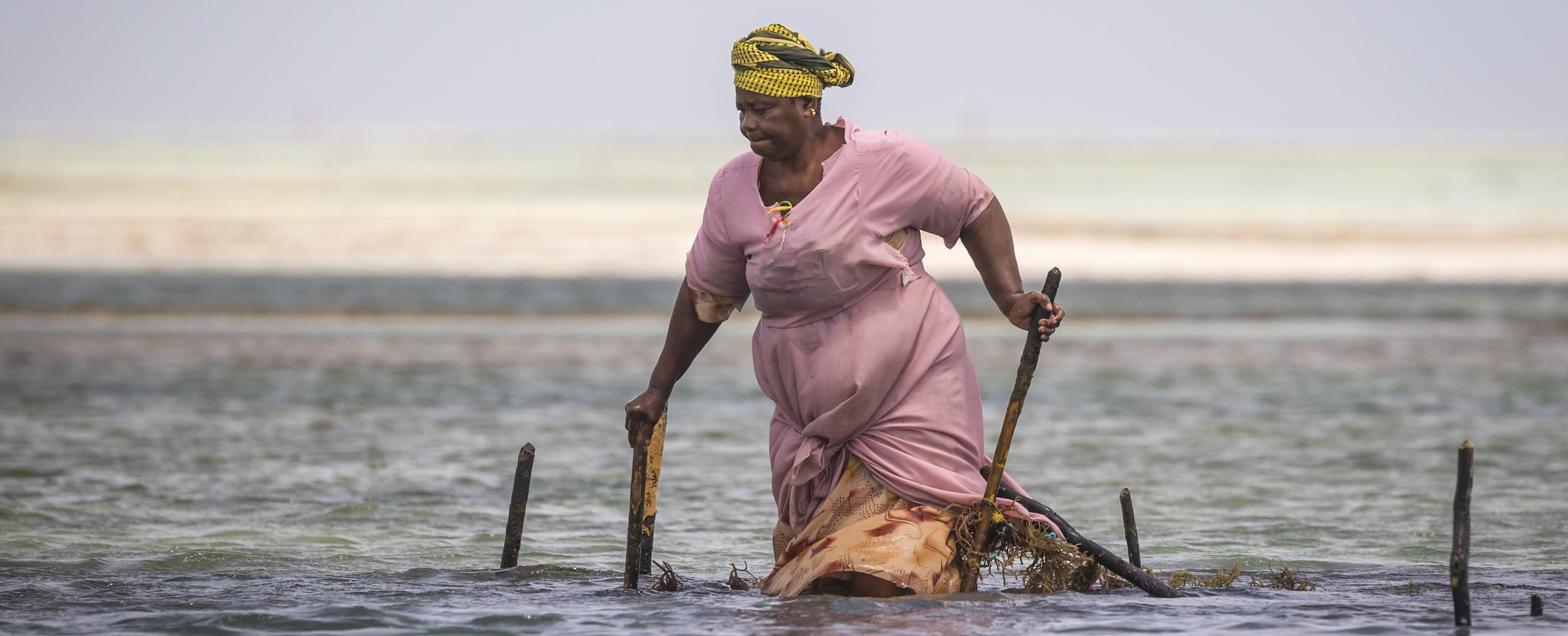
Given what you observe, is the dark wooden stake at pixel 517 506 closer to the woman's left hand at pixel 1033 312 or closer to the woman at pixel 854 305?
the woman at pixel 854 305

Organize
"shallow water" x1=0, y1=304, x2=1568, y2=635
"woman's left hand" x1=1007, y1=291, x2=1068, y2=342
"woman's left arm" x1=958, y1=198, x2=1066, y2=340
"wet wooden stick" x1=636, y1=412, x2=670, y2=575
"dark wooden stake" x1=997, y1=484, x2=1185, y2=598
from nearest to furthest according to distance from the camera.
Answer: "woman's left hand" x1=1007, y1=291, x2=1068, y2=342, "woman's left arm" x1=958, y1=198, x2=1066, y2=340, "dark wooden stake" x1=997, y1=484, x2=1185, y2=598, "shallow water" x1=0, y1=304, x2=1568, y2=635, "wet wooden stick" x1=636, y1=412, x2=670, y2=575

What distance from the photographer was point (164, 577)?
6090 mm

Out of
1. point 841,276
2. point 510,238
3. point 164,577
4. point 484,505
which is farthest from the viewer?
point 510,238

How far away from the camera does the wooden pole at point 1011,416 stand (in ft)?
15.7

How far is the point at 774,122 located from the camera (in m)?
4.80

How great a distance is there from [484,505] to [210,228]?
35838 mm

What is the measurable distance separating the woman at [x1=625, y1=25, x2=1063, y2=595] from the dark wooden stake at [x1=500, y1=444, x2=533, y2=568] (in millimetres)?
946

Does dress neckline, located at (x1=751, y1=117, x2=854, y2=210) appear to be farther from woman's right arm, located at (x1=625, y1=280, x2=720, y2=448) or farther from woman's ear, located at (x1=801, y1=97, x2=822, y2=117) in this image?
woman's right arm, located at (x1=625, y1=280, x2=720, y2=448)

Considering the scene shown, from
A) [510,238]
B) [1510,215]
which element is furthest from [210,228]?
[1510,215]

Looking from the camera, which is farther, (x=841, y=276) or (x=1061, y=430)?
(x=1061, y=430)

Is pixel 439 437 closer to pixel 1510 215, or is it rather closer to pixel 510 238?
pixel 510 238

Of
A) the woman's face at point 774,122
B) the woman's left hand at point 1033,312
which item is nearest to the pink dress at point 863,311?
the woman's face at point 774,122

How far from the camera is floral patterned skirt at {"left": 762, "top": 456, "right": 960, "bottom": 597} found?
191 inches

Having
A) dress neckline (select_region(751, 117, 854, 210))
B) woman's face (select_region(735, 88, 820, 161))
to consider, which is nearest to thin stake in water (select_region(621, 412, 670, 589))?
dress neckline (select_region(751, 117, 854, 210))
